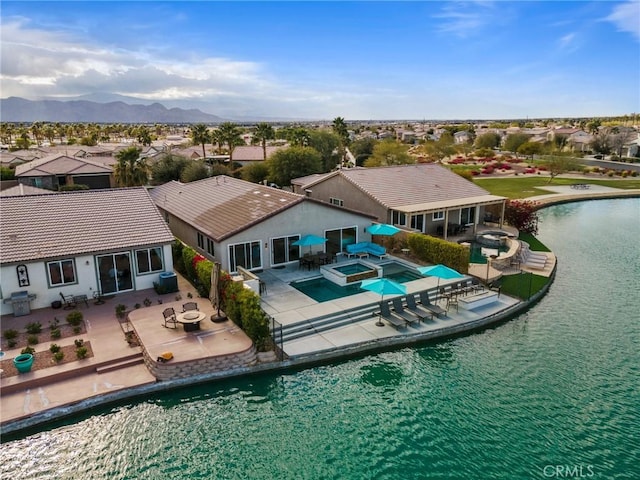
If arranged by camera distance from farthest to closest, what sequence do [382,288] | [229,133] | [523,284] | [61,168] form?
1. [229,133]
2. [61,168]
3. [523,284]
4. [382,288]

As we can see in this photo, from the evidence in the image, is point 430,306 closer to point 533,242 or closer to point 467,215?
point 533,242

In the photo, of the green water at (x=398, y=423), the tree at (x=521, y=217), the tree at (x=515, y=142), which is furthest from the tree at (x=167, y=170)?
the tree at (x=515, y=142)

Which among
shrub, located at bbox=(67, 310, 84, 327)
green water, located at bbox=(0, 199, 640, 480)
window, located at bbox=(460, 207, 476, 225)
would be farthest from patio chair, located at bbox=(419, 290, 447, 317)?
window, located at bbox=(460, 207, 476, 225)

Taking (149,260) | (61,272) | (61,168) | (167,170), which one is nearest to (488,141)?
(167,170)

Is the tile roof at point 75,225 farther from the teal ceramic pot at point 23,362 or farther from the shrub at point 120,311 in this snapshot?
the teal ceramic pot at point 23,362

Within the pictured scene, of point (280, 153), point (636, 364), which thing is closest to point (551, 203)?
point (280, 153)

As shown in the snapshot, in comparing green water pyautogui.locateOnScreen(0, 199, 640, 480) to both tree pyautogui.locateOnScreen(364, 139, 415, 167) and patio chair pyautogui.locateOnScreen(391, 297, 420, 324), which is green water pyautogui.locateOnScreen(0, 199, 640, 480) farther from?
→ tree pyautogui.locateOnScreen(364, 139, 415, 167)

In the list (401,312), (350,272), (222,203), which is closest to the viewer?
(401,312)
